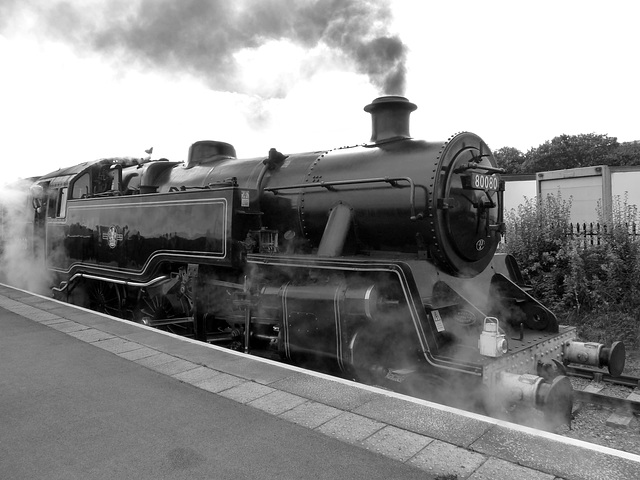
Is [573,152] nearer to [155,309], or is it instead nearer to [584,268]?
[584,268]

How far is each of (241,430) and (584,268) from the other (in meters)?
6.12

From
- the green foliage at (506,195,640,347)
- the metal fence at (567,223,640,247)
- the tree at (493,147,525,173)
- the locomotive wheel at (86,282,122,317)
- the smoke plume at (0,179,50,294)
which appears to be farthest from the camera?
the tree at (493,147,525,173)

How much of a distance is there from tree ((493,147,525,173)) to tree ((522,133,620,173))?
9.16ft

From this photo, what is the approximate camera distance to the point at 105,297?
26.5 feet

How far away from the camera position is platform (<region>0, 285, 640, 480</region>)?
2.54m

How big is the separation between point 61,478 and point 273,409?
4.25 ft

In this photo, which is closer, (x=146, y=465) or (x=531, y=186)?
(x=146, y=465)

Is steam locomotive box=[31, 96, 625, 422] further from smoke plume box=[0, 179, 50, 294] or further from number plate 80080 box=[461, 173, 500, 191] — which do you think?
smoke plume box=[0, 179, 50, 294]

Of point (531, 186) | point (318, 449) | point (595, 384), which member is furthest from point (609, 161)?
point (318, 449)

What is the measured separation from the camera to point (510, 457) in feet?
8.45

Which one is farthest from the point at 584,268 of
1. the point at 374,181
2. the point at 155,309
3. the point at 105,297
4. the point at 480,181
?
the point at 105,297

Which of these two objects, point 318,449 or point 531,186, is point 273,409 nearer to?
point 318,449

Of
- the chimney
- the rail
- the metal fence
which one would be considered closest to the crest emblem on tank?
the rail

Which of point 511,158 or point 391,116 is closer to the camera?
point 391,116
